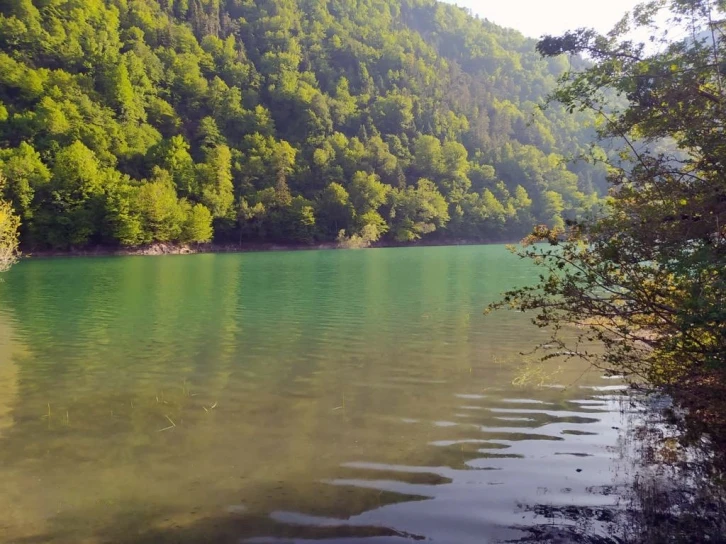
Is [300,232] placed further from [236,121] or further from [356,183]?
[236,121]

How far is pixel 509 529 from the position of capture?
604 centimetres

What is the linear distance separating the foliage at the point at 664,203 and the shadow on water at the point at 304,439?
83.7 inches

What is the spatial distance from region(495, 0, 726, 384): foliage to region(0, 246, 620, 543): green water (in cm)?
220

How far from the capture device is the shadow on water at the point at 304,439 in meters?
6.28

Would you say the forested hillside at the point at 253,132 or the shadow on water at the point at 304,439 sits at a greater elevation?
the forested hillside at the point at 253,132

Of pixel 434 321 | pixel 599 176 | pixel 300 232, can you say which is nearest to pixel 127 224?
pixel 300 232

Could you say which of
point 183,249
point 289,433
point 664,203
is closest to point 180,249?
point 183,249

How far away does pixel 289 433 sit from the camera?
922cm

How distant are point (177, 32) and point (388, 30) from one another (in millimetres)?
76654

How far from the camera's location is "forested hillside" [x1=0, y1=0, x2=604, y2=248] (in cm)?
8394

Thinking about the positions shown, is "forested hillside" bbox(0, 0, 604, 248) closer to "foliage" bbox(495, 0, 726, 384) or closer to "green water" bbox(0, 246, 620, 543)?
"green water" bbox(0, 246, 620, 543)

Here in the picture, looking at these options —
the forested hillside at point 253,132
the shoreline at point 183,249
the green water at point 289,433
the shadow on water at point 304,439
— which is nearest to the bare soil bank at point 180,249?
the shoreline at point 183,249

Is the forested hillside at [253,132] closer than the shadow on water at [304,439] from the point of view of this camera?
No

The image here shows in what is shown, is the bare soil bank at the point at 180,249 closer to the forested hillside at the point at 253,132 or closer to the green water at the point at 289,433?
the forested hillside at the point at 253,132
